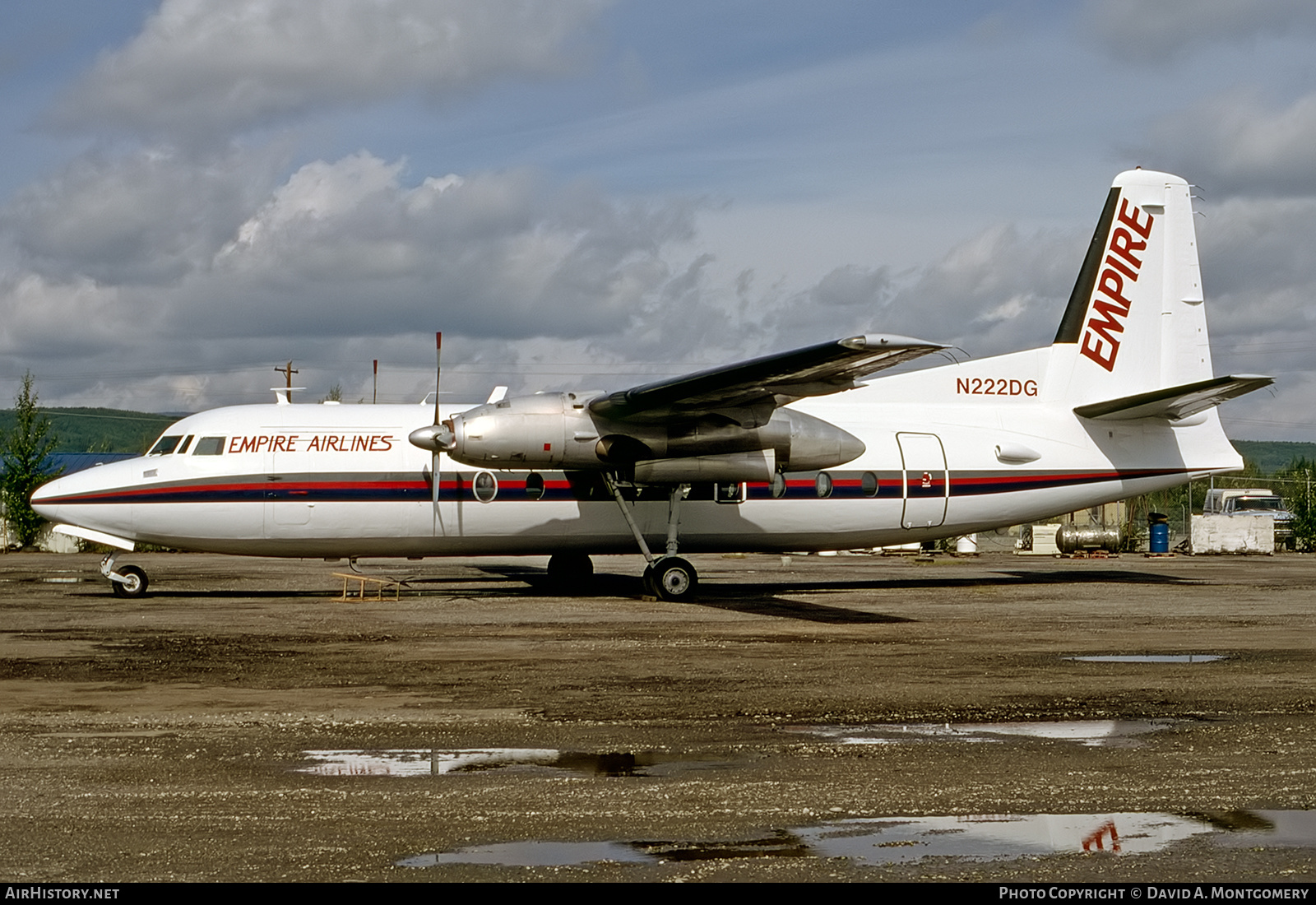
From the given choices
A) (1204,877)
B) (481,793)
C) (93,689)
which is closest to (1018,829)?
(1204,877)

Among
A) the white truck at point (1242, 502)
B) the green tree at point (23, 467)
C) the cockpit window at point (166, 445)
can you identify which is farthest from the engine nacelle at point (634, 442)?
the white truck at point (1242, 502)

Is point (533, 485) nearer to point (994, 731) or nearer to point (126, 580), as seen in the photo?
point (126, 580)

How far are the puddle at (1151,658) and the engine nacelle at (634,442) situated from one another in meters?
7.82

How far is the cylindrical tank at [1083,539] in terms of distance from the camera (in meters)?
39.4

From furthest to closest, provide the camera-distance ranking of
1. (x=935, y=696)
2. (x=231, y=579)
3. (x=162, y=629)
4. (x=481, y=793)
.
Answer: (x=231, y=579)
(x=162, y=629)
(x=935, y=696)
(x=481, y=793)

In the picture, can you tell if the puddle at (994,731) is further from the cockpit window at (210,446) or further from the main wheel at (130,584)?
the main wheel at (130,584)

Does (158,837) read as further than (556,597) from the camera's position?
No

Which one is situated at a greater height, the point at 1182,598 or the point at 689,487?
the point at 689,487

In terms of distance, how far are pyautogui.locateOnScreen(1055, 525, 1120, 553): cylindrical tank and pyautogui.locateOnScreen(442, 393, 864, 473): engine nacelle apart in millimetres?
20764

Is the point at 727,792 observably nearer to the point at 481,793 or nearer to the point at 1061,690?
the point at 481,793

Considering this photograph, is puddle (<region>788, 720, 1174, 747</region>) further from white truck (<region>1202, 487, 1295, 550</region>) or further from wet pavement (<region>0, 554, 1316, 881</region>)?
white truck (<region>1202, 487, 1295, 550</region>)

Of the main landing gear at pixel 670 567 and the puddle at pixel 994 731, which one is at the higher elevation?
the main landing gear at pixel 670 567

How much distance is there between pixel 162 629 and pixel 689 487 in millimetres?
8740

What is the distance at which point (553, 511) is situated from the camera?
69.5ft
